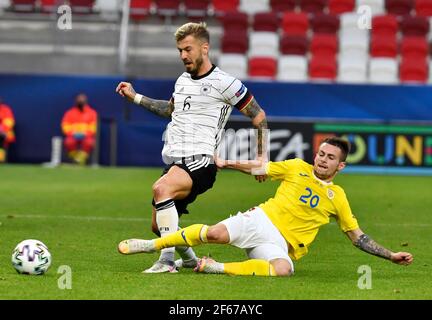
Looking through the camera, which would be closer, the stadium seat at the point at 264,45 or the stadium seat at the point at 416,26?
the stadium seat at the point at 416,26

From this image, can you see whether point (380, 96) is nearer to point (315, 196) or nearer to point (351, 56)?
point (351, 56)

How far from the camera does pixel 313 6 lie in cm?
2633

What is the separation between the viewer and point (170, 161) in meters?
9.40

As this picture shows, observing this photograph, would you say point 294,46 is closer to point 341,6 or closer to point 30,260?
point 341,6

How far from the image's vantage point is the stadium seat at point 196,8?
998 inches

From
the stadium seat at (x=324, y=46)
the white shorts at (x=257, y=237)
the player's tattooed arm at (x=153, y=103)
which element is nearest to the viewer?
the white shorts at (x=257, y=237)

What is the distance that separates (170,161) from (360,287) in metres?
2.02

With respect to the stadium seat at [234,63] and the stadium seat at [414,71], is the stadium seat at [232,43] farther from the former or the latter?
the stadium seat at [414,71]

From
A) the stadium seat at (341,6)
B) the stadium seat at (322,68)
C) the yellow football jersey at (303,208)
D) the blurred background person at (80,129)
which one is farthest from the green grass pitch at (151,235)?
the stadium seat at (341,6)

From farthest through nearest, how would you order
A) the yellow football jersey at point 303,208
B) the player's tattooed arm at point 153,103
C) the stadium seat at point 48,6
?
the stadium seat at point 48,6, the player's tattooed arm at point 153,103, the yellow football jersey at point 303,208

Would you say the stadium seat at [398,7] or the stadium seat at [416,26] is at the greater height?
the stadium seat at [398,7]

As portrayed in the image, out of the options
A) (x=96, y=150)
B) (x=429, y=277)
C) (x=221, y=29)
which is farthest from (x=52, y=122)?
(x=429, y=277)

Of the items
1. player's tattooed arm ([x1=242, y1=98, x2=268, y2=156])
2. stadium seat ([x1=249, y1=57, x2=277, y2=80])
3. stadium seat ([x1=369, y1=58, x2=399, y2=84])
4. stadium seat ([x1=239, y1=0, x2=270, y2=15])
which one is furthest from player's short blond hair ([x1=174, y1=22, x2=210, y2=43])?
stadium seat ([x1=239, y1=0, x2=270, y2=15])

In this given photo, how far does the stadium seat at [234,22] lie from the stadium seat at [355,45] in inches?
86.4
